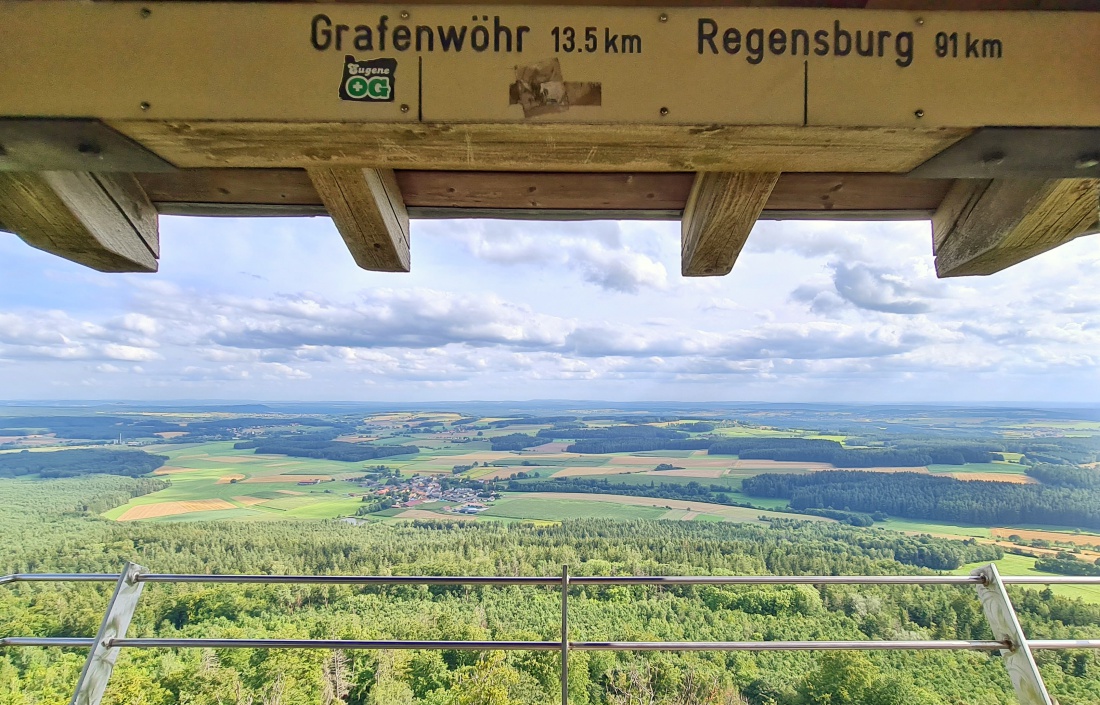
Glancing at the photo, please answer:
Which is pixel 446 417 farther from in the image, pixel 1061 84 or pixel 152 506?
pixel 1061 84

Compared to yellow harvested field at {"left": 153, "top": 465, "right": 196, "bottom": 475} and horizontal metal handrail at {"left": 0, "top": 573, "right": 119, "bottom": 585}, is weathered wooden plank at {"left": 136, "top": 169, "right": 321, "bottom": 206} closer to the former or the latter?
horizontal metal handrail at {"left": 0, "top": 573, "right": 119, "bottom": 585}

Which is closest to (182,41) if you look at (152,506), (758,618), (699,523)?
(758,618)

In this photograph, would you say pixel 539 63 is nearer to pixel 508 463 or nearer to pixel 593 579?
pixel 593 579

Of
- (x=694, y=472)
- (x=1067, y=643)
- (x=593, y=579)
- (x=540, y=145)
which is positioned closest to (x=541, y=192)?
(x=540, y=145)

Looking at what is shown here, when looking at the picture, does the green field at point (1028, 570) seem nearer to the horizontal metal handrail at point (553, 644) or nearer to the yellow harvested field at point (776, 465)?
the yellow harvested field at point (776, 465)

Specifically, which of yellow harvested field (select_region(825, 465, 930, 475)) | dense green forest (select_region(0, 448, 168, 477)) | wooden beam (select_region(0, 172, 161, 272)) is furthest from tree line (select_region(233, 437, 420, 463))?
wooden beam (select_region(0, 172, 161, 272))
